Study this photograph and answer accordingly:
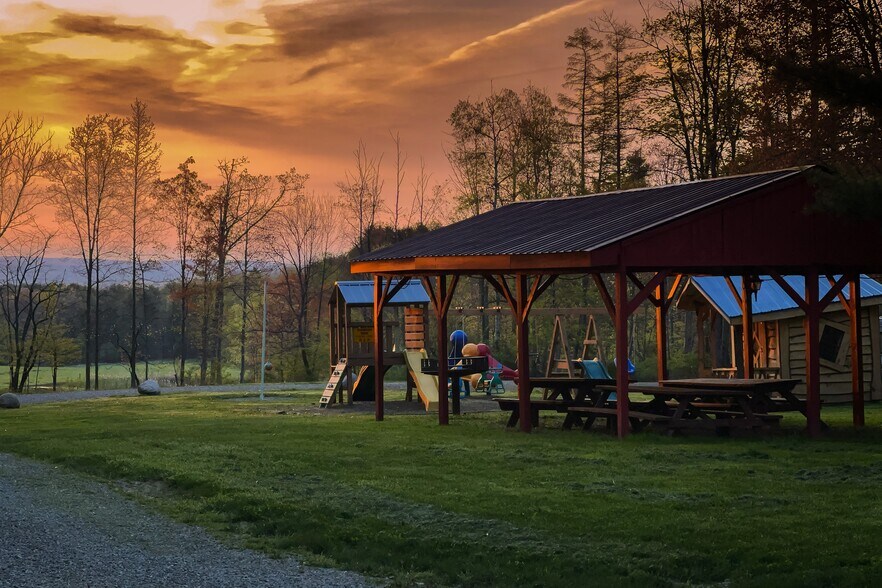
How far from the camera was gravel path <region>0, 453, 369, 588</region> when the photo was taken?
25.9 feet

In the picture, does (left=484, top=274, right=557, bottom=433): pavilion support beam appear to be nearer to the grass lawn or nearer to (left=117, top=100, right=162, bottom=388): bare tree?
the grass lawn

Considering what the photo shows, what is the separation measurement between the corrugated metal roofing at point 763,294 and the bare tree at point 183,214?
81.5 ft

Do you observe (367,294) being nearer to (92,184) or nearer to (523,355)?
(523,355)

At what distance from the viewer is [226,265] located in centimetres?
4494

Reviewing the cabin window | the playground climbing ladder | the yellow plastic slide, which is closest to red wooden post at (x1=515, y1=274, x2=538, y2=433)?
the yellow plastic slide

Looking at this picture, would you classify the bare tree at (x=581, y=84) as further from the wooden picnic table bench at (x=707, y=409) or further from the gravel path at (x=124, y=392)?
the wooden picnic table bench at (x=707, y=409)

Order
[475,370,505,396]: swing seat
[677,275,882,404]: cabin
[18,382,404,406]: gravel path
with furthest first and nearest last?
[18,382,404,406]: gravel path < [475,370,505,396]: swing seat < [677,275,882,404]: cabin

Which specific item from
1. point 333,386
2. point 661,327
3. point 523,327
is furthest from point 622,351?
point 333,386

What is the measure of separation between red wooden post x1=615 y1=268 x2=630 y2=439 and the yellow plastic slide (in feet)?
25.2

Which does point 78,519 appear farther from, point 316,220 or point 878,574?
point 316,220

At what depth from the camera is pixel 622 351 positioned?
1534cm

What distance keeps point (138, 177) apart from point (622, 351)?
28.5 m

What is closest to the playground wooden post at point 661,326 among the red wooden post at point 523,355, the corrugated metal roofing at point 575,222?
the corrugated metal roofing at point 575,222

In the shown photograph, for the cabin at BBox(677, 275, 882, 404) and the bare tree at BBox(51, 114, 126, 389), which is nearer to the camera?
the cabin at BBox(677, 275, 882, 404)
